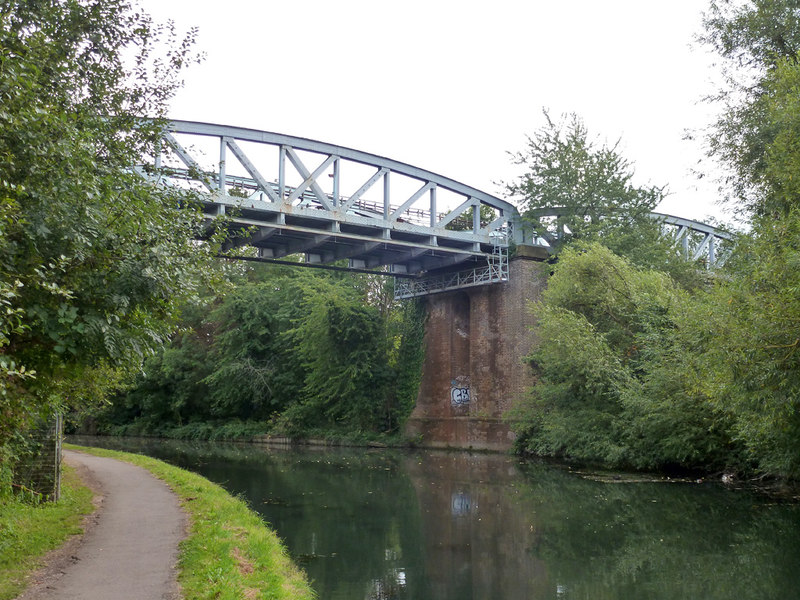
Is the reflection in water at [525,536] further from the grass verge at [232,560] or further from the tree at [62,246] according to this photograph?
the tree at [62,246]

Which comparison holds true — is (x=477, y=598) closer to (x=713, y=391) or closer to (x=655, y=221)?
(x=713, y=391)

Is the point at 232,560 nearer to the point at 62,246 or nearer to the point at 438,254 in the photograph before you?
the point at 62,246

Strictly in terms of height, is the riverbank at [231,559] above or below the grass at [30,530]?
below

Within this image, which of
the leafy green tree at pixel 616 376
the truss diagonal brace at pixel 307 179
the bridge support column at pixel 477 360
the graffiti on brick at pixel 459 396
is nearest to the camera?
the leafy green tree at pixel 616 376

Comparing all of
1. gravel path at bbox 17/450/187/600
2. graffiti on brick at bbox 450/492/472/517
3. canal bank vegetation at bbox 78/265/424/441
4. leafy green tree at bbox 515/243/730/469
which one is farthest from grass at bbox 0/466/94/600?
canal bank vegetation at bbox 78/265/424/441

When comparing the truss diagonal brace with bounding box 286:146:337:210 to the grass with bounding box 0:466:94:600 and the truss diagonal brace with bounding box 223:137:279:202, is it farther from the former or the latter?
the grass with bounding box 0:466:94:600

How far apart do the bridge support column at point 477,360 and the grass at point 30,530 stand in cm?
2137

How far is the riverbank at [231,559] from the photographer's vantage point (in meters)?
7.48

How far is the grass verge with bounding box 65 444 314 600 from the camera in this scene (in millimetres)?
7445

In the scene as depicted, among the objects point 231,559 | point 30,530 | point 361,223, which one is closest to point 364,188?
point 361,223

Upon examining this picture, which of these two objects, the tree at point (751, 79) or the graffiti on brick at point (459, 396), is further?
the graffiti on brick at point (459, 396)

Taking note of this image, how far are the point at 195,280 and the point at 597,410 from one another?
1828 cm

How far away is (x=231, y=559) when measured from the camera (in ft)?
28.3

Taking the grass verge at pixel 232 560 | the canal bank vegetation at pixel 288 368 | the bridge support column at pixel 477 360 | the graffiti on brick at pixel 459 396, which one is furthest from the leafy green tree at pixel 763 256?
the canal bank vegetation at pixel 288 368
